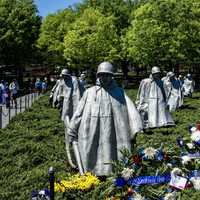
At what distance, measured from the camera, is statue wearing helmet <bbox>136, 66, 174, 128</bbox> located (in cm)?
2144

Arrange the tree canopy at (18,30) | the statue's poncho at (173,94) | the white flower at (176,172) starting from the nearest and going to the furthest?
1. the white flower at (176,172)
2. the statue's poncho at (173,94)
3. the tree canopy at (18,30)

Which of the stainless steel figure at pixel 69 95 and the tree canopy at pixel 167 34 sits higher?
the tree canopy at pixel 167 34

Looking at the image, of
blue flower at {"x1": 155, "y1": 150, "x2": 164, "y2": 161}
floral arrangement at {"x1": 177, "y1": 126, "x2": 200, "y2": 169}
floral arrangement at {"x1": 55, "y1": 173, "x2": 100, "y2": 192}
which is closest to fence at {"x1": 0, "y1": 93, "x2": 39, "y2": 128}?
floral arrangement at {"x1": 55, "y1": 173, "x2": 100, "y2": 192}

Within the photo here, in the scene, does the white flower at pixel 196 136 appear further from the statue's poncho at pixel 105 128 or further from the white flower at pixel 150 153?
the statue's poncho at pixel 105 128

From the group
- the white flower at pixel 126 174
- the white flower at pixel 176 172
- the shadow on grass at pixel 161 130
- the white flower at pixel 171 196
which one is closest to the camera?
the white flower at pixel 171 196

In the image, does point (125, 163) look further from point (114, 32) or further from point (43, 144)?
point (114, 32)

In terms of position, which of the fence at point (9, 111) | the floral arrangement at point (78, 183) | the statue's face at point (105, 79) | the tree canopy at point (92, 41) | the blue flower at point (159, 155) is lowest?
the fence at point (9, 111)

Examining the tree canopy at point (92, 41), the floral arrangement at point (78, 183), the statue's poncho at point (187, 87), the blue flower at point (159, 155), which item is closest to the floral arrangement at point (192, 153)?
the blue flower at point (159, 155)

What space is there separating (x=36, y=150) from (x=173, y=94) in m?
15.1

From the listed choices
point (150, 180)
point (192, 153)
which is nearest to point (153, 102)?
point (192, 153)

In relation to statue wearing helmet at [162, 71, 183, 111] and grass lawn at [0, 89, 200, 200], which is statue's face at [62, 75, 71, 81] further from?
statue wearing helmet at [162, 71, 183, 111]

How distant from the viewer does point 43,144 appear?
16.3 metres

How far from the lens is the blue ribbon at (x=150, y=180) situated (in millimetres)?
8445

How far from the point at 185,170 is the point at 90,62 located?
52848mm
